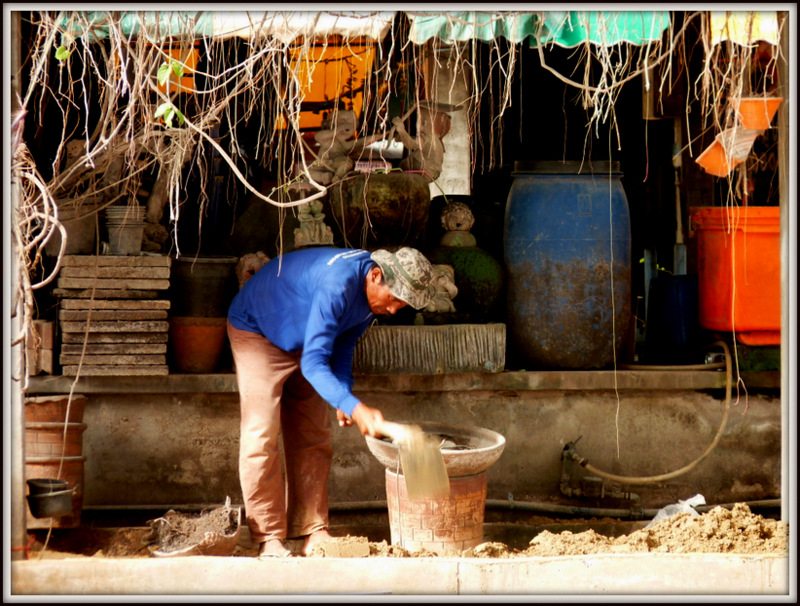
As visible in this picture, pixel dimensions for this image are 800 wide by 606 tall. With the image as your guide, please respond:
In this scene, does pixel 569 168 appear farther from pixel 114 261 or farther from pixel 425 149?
pixel 114 261

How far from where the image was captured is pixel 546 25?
4.68 m

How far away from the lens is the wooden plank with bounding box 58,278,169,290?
5.46 meters

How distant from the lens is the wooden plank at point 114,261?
5.48m

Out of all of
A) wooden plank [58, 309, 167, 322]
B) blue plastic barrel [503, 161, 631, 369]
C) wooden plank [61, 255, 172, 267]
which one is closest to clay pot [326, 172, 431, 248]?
blue plastic barrel [503, 161, 631, 369]

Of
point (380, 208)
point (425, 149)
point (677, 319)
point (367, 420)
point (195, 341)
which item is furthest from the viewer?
point (677, 319)

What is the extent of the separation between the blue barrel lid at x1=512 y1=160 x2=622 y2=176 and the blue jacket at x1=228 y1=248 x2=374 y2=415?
5.69ft

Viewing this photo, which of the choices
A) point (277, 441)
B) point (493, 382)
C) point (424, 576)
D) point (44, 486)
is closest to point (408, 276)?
point (277, 441)

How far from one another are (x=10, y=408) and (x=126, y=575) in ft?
3.16

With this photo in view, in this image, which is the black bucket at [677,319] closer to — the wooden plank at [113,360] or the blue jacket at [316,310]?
the blue jacket at [316,310]

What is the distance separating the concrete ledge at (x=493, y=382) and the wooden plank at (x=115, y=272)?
1.94 feet

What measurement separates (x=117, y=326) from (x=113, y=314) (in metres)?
0.07

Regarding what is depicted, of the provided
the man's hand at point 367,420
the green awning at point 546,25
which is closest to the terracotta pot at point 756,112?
the green awning at point 546,25

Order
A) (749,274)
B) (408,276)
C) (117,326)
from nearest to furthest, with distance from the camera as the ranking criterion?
(408,276) → (117,326) → (749,274)

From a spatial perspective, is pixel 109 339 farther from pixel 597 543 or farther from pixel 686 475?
pixel 686 475
